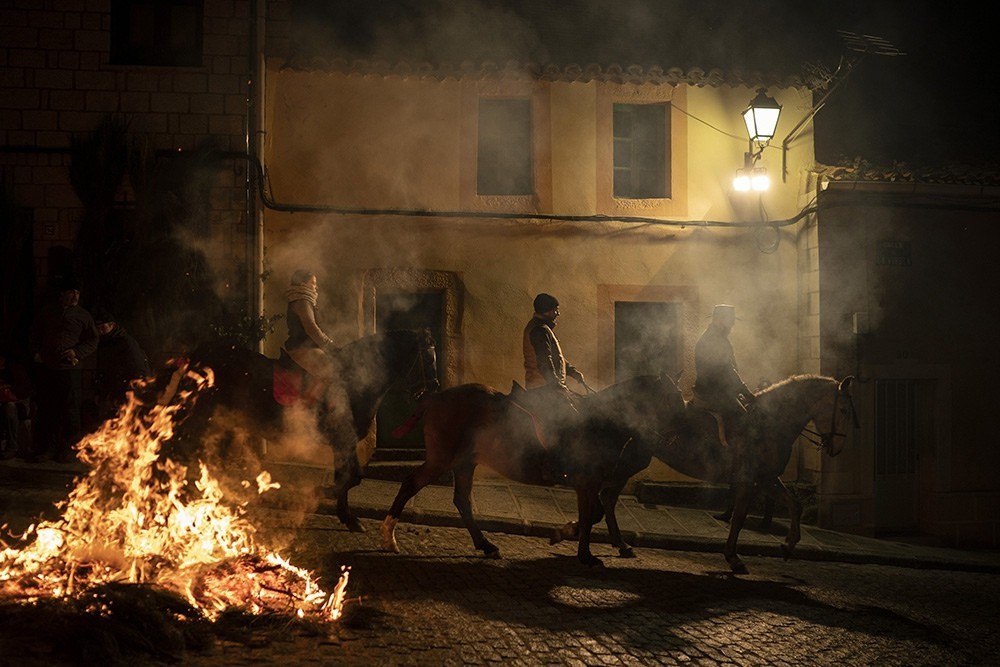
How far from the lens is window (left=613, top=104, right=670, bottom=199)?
14.1 meters

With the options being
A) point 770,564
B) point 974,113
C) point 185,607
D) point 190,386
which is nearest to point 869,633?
point 770,564

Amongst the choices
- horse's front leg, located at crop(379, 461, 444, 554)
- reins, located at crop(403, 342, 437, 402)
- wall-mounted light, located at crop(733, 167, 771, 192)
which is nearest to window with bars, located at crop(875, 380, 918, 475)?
wall-mounted light, located at crop(733, 167, 771, 192)

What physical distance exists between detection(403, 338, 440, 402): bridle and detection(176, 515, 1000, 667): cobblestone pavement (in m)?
1.48

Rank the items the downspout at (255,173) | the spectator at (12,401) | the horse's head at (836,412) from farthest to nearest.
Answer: the downspout at (255,173) < the spectator at (12,401) < the horse's head at (836,412)

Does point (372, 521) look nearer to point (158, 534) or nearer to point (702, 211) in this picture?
point (158, 534)

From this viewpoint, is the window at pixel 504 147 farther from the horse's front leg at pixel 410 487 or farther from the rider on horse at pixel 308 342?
the horse's front leg at pixel 410 487

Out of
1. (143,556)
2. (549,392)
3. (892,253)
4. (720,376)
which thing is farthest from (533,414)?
(892,253)

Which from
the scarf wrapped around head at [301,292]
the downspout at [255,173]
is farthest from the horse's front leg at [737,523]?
the downspout at [255,173]

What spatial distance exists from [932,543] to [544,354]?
7944 mm

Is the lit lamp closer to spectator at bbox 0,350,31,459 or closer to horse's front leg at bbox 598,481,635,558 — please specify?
horse's front leg at bbox 598,481,635,558

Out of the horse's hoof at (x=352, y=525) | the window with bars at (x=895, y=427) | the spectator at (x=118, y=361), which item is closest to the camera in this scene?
the horse's hoof at (x=352, y=525)

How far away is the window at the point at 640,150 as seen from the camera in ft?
46.2

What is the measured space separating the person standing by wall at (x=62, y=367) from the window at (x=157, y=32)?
4133 mm

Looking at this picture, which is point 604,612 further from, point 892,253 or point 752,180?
point 892,253
